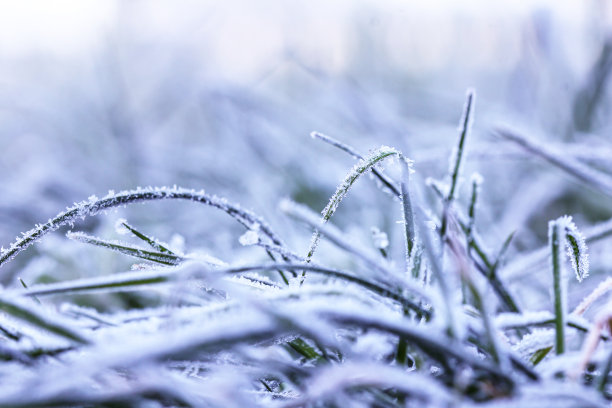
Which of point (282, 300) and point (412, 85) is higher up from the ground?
point (412, 85)

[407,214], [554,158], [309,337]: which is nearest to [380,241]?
[407,214]

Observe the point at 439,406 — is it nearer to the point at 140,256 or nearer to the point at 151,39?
the point at 140,256

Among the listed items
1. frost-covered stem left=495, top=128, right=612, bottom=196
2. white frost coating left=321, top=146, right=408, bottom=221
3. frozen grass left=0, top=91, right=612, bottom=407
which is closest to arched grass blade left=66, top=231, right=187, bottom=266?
frozen grass left=0, top=91, right=612, bottom=407

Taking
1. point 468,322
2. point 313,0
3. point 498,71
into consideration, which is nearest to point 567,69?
point 498,71

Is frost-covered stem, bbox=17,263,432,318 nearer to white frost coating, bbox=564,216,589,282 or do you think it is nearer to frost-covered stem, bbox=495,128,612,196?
white frost coating, bbox=564,216,589,282

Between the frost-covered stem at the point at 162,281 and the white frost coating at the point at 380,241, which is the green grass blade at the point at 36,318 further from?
the white frost coating at the point at 380,241

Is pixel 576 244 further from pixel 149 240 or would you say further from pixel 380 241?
pixel 149 240
